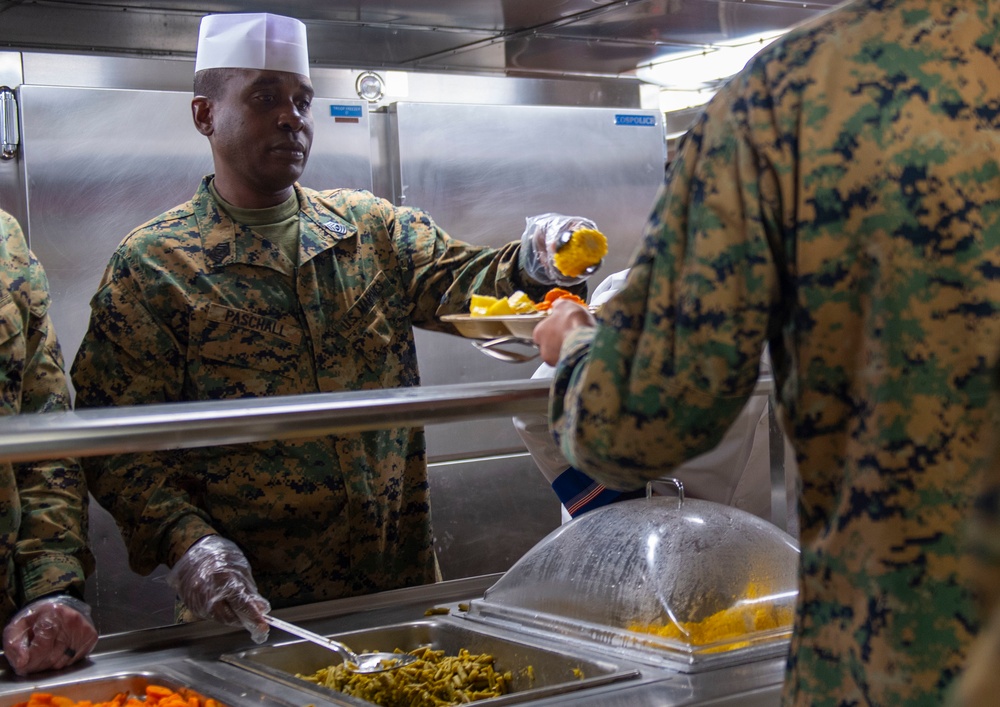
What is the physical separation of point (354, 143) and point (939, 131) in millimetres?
2661

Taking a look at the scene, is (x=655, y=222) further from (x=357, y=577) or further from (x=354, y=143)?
(x=354, y=143)

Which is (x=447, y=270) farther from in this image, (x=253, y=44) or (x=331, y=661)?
(x=331, y=661)

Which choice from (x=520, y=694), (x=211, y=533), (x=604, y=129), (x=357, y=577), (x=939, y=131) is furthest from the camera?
(x=604, y=129)

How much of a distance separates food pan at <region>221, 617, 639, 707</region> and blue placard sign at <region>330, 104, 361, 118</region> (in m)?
1.99

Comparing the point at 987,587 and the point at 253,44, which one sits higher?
the point at 253,44

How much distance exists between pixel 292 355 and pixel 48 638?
811 mm

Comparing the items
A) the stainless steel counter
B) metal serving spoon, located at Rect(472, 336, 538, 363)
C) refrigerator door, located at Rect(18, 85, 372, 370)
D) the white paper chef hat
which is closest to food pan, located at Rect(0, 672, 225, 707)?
the stainless steel counter

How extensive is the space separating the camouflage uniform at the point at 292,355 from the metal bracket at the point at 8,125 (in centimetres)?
91

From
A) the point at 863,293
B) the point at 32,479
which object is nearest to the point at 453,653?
the point at 32,479

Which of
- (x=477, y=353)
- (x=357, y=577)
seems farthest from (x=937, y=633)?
(x=477, y=353)

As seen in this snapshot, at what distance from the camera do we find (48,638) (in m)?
1.51

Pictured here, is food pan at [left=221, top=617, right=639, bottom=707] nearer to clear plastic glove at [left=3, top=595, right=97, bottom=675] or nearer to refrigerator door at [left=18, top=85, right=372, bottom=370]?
clear plastic glove at [left=3, top=595, right=97, bottom=675]

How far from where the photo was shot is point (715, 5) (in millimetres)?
3918

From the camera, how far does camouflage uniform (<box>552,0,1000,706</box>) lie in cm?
82
